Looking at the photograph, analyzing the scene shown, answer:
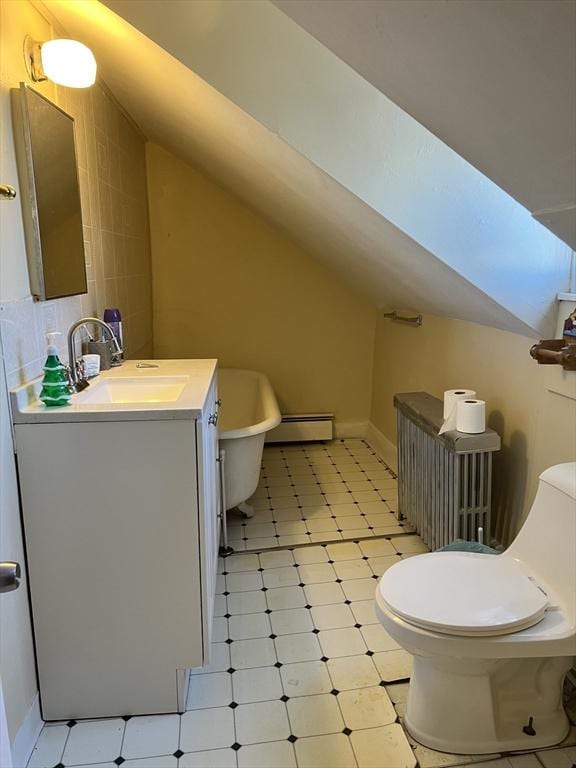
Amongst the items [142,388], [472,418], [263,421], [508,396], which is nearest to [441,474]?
[472,418]

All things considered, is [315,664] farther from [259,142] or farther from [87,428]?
[259,142]

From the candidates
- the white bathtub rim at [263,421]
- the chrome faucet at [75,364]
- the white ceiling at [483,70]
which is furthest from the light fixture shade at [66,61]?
the white bathtub rim at [263,421]

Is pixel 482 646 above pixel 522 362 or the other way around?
the other way around

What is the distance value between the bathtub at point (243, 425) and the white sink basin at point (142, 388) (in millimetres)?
506

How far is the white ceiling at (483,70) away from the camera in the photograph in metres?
0.65

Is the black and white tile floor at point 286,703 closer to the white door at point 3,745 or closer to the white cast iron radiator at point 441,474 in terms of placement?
the white cast iron radiator at point 441,474

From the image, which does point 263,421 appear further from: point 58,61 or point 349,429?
point 58,61

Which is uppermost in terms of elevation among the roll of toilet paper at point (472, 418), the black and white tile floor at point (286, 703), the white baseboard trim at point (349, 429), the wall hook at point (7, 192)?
the wall hook at point (7, 192)

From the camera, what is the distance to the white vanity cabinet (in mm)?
1451

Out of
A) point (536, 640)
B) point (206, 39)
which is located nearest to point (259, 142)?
point (206, 39)

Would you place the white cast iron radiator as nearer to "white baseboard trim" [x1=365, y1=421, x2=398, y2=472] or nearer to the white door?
"white baseboard trim" [x1=365, y1=421, x2=398, y2=472]

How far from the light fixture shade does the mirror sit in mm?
89

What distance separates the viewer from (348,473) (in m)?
3.42

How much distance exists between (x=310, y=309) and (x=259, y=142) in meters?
2.14
